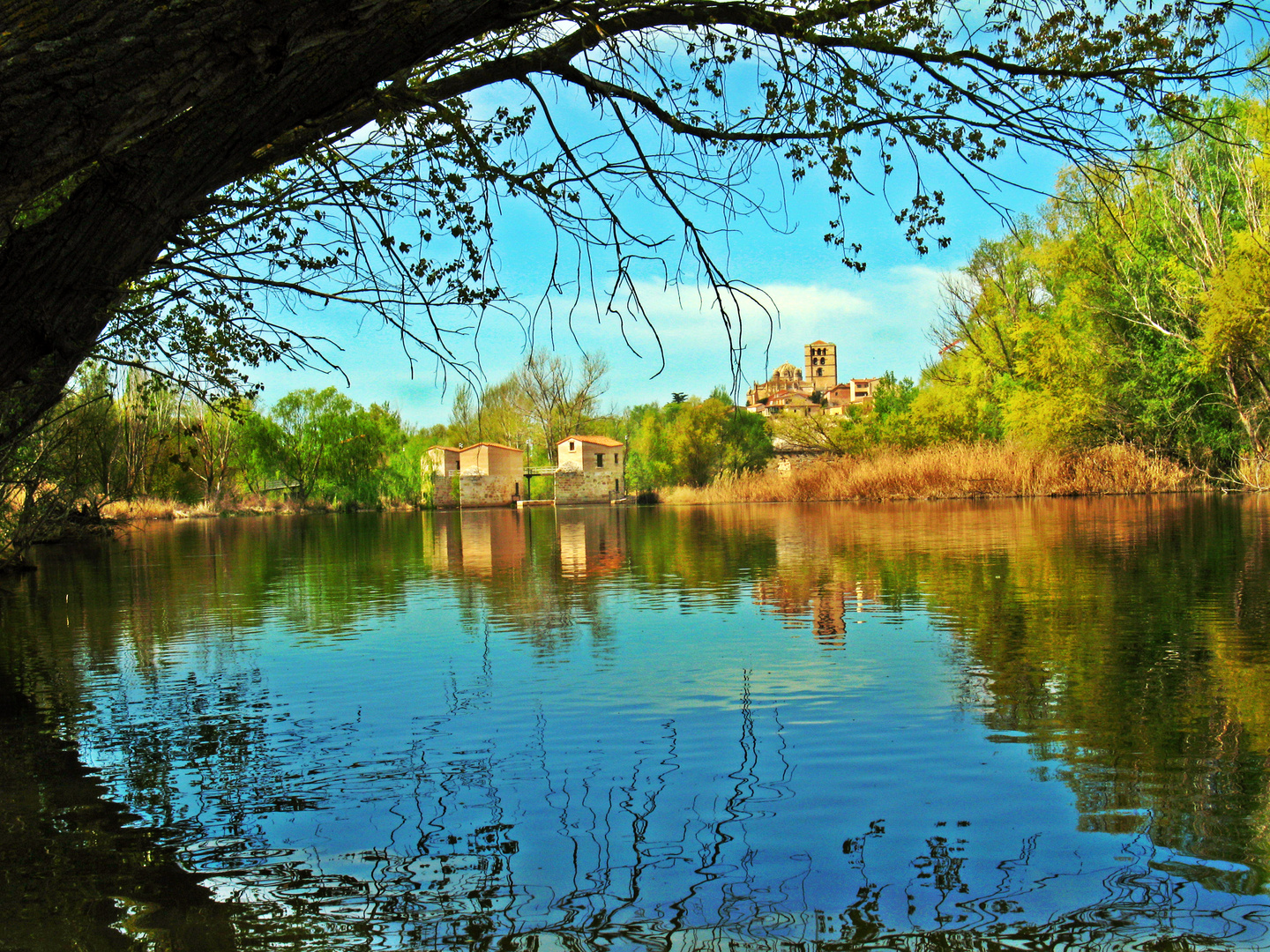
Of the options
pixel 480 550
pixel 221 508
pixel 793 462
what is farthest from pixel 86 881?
pixel 221 508

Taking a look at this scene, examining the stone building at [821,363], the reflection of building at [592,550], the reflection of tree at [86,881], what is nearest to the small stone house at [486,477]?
the reflection of building at [592,550]

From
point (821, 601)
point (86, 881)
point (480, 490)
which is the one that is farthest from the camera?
point (480, 490)

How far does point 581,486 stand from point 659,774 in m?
69.6

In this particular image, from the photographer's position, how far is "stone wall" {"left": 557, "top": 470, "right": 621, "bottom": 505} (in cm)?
7362

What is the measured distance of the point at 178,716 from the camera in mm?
6141

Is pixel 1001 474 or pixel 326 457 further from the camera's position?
pixel 326 457

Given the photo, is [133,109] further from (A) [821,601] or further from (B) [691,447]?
(B) [691,447]

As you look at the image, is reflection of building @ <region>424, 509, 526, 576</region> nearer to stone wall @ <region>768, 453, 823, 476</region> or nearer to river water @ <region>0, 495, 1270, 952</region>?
river water @ <region>0, 495, 1270, 952</region>

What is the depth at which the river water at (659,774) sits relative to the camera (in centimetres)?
307

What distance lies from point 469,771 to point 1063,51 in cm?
477

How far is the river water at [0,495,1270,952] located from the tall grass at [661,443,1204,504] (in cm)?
2680

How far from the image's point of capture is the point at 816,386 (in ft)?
604

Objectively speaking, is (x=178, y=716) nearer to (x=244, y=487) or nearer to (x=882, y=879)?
(x=882, y=879)

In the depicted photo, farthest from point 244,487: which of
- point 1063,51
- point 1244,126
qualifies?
point 1063,51
